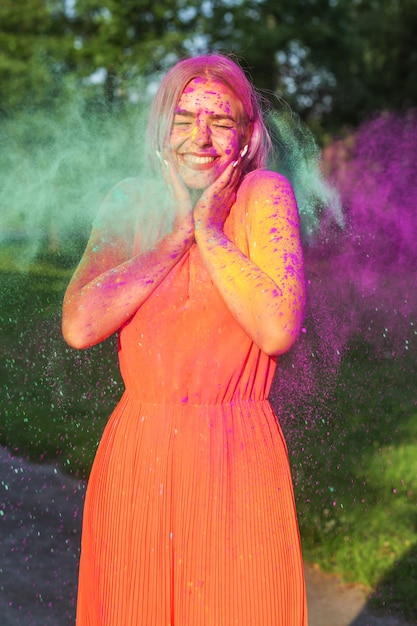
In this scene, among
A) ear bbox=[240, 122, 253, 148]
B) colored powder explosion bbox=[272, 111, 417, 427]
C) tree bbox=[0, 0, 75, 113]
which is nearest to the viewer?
ear bbox=[240, 122, 253, 148]

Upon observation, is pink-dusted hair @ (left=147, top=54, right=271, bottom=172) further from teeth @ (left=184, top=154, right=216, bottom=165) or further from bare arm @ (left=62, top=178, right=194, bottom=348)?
bare arm @ (left=62, top=178, right=194, bottom=348)

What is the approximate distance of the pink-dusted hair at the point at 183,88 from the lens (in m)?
2.03

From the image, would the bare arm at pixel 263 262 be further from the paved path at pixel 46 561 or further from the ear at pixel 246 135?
the paved path at pixel 46 561

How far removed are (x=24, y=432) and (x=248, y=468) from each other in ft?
12.7

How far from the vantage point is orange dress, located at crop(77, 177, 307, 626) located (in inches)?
76.6

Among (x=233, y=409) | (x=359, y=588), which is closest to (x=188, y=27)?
(x=359, y=588)

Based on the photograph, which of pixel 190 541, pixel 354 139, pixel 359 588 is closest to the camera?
pixel 190 541

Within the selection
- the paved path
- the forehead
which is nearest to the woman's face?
the forehead

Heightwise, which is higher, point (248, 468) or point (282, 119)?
point (282, 119)

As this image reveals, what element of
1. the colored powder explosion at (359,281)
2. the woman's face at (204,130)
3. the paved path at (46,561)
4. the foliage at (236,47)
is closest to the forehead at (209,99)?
the woman's face at (204,130)

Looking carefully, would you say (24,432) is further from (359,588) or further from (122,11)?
(122,11)

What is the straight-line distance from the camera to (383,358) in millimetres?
6660

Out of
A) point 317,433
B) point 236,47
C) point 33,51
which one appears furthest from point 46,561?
point 236,47

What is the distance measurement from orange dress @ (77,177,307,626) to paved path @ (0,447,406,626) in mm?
2218
